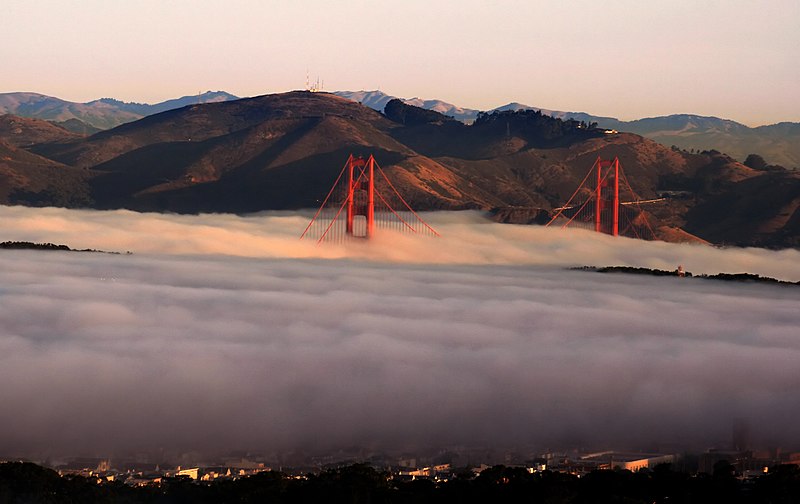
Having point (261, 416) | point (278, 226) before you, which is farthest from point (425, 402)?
point (278, 226)

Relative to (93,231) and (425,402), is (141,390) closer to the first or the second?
(425,402)

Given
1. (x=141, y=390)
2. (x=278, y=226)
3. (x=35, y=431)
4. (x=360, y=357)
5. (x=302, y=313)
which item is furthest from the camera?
(x=278, y=226)

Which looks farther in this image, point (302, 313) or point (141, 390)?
point (302, 313)

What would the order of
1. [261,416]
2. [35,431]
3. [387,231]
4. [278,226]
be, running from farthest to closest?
[278,226] → [387,231] → [261,416] → [35,431]

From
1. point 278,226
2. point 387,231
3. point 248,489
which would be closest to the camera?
point 248,489

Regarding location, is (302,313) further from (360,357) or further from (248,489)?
(248,489)

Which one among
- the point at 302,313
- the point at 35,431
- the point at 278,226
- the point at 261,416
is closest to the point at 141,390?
the point at 261,416
